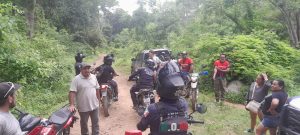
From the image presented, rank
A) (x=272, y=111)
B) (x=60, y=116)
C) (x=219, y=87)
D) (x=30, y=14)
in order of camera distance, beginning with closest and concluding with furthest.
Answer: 1. (x=60, y=116)
2. (x=272, y=111)
3. (x=219, y=87)
4. (x=30, y=14)

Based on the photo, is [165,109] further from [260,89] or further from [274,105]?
[260,89]

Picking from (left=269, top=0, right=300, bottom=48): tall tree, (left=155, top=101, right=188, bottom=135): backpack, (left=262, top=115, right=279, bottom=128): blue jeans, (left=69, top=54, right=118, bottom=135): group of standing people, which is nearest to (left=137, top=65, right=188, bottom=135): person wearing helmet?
(left=155, top=101, right=188, bottom=135): backpack

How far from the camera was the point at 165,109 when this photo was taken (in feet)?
12.9

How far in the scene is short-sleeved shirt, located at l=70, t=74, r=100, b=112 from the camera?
7.11 m

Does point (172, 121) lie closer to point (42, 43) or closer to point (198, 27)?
point (42, 43)

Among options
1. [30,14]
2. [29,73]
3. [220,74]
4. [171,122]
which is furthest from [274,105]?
[30,14]

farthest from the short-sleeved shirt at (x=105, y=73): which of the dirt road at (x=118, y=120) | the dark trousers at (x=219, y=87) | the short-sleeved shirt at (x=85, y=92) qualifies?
the dark trousers at (x=219, y=87)

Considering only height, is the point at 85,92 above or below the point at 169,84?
below

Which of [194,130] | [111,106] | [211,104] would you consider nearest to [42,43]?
[111,106]

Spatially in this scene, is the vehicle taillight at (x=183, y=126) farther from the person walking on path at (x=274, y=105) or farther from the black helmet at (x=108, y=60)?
the black helmet at (x=108, y=60)

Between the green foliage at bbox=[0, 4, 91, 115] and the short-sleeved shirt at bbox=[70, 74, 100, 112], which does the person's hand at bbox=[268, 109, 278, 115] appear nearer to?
the short-sleeved shirt at bbox=[70, 74, 100, 112]

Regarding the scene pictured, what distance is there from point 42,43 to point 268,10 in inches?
552

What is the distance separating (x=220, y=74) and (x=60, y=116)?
6.99m

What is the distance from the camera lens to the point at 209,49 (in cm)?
1584
